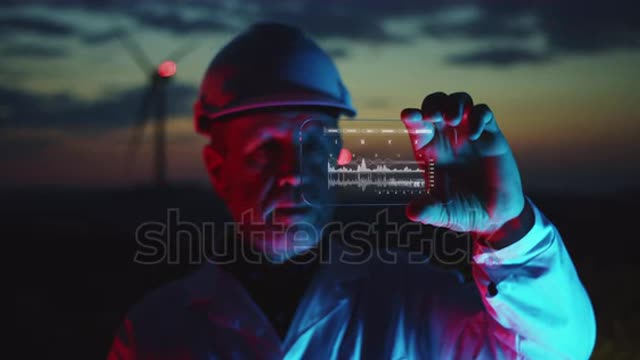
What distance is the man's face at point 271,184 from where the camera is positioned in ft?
4.85

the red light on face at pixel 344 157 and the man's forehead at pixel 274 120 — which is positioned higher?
the man's forehead at pixel 274 120

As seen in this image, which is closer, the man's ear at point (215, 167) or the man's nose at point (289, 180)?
the man's nose at point (289, 180)

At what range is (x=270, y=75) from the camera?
1507 millimetres

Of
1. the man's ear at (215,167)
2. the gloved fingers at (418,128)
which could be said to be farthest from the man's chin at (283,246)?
the gloved fingers at (418,128)

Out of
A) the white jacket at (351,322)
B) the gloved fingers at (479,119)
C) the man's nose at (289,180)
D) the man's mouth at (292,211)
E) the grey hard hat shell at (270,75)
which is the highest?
the grey hard hat shell at (270,75)

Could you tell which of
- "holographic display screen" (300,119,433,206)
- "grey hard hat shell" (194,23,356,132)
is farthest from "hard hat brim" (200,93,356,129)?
"holographic display screen" (300,119,433,206)

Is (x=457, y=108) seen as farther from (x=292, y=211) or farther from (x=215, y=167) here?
(x=215, y=167)

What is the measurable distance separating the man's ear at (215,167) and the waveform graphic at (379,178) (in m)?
0.45

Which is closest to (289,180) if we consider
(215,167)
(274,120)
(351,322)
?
(274,120)

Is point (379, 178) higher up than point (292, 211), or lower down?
higher up

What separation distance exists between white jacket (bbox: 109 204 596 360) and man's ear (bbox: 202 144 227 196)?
263 mm

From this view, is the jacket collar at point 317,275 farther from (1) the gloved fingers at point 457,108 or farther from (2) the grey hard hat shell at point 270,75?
(1) the gloved fingers at point 457,108

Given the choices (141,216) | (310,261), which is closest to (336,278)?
(310,261)

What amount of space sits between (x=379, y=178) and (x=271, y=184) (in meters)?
0.36
